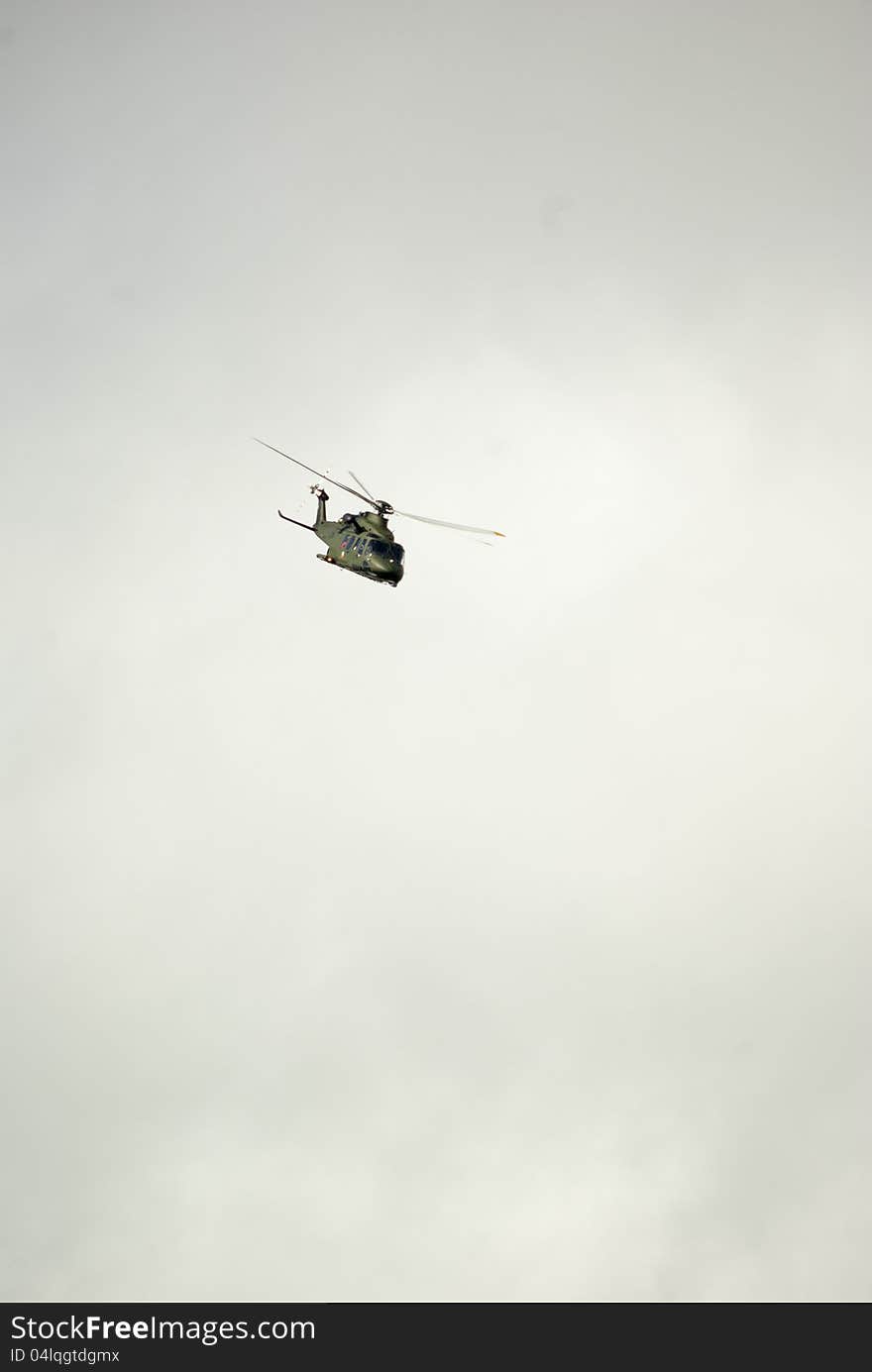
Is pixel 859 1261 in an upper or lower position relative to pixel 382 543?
lower

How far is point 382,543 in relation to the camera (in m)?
81.4
